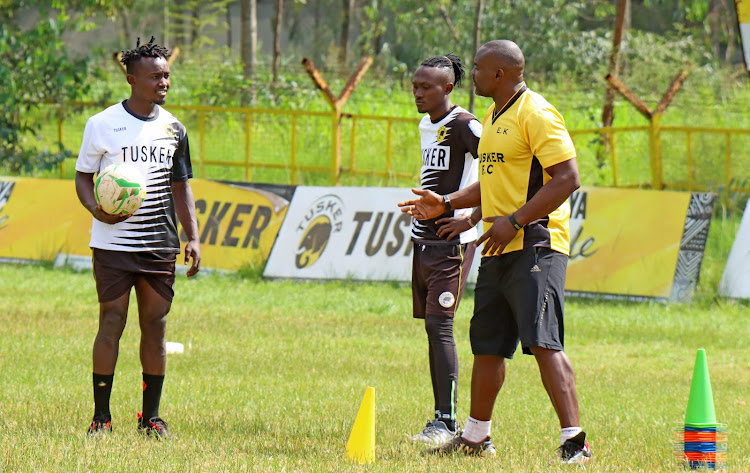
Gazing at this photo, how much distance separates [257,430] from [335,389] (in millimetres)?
1592

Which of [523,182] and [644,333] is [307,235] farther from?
[523,182]

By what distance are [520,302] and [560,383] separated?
411 millimetres

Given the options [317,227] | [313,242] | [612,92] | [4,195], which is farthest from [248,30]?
[313,242]

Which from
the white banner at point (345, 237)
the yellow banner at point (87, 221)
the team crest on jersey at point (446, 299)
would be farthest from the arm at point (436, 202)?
the yellow banner at point (87, 221)

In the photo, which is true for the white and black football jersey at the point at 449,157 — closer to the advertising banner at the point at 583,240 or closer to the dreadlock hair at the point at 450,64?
the dreadlock hair at the point at 450,64

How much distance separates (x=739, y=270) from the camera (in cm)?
1234

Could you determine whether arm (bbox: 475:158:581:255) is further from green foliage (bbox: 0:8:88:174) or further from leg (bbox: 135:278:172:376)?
green foliage (bbox: 0:8:88:174)

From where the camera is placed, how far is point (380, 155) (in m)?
18.9

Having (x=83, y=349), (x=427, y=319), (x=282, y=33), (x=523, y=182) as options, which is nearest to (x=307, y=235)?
(x=83, y=349)

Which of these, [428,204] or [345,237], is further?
[345,237]

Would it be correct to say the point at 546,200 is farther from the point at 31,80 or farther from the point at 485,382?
the point at 31,80

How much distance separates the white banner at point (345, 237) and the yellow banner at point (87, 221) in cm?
28

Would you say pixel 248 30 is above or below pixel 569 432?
above

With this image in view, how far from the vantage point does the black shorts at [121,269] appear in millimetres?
5660
